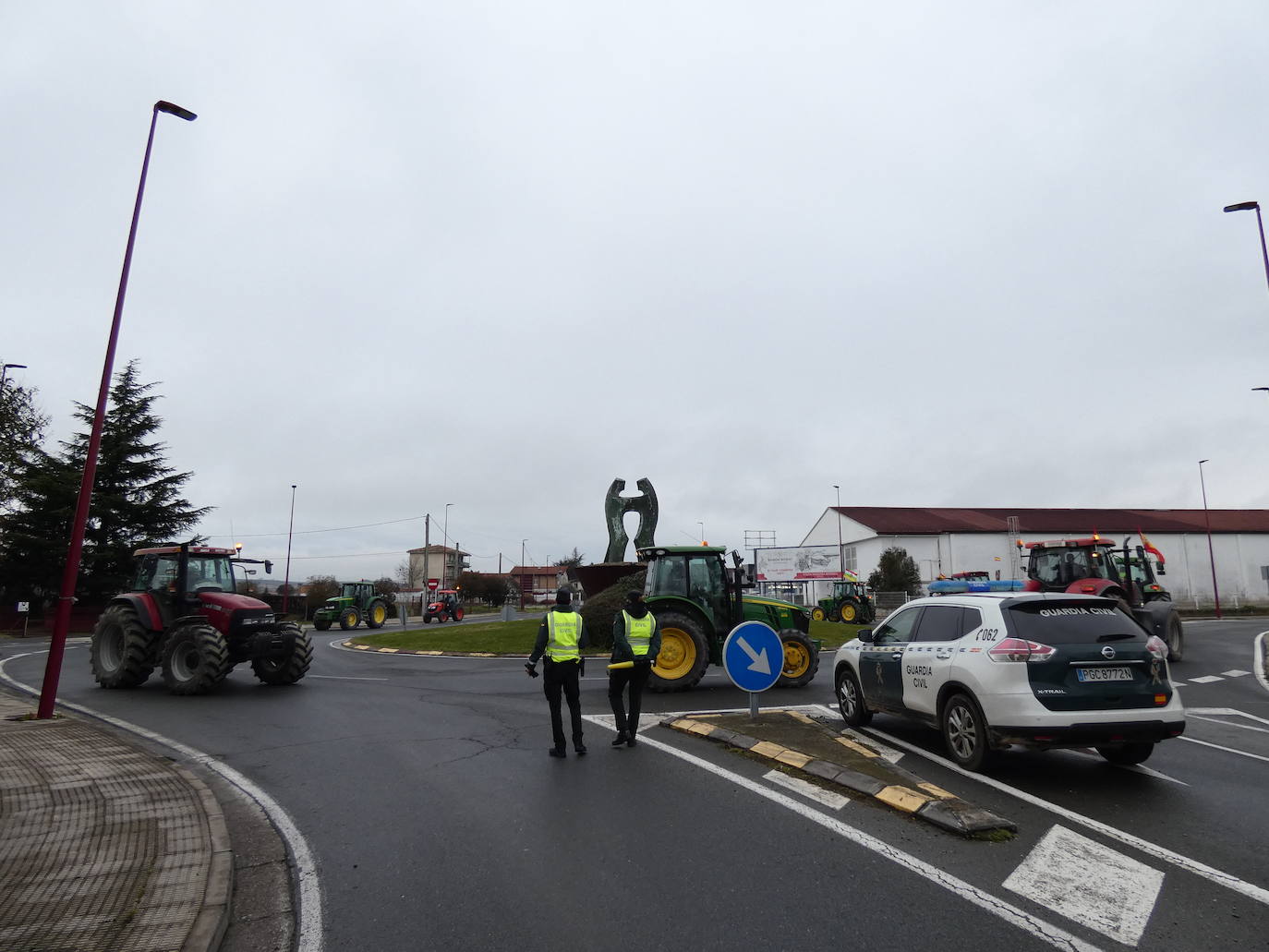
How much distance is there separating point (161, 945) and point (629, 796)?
3414mm

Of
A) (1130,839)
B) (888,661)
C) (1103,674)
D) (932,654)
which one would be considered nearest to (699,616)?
(888,661)

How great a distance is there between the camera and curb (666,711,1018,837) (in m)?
5.29

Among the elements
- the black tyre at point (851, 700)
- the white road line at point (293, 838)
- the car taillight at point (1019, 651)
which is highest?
the car taillight at point (1019, 651)

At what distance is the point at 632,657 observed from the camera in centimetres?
822

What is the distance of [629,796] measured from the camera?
20.4ft

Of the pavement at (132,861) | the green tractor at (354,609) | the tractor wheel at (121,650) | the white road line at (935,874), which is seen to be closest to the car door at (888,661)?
the white road line at (935,874)

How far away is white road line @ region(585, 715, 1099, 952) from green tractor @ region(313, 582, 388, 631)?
1444 inches

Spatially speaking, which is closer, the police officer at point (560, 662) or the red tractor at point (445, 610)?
the police officer at point (560, 662)


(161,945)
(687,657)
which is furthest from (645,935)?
(687,657)

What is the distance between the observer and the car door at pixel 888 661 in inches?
320

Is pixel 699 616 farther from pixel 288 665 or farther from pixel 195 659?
pixel 195 659

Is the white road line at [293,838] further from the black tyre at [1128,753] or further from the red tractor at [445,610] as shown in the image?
the red tractor at [445,610]

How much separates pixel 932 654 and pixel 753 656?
Result: 1894 millimetres

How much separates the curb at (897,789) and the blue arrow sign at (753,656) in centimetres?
60
